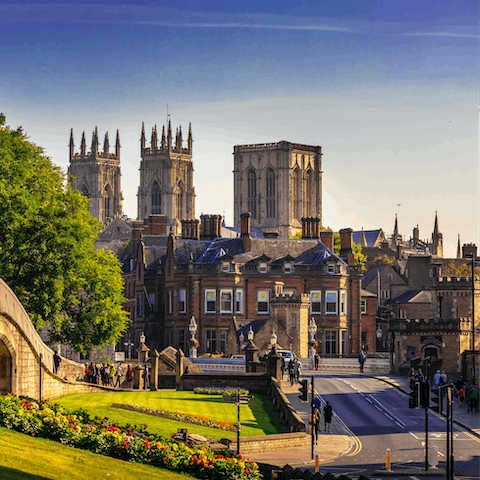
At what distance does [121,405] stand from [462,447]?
1531 cm

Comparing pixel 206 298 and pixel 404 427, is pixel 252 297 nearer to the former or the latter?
pixel 206 298

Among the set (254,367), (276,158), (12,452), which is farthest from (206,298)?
(276,158)

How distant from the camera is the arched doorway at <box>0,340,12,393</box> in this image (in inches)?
1391

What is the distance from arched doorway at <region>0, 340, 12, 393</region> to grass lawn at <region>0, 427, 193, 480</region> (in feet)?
21.0

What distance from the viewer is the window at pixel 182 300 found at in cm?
8794

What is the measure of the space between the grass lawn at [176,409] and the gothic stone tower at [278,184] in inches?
5254

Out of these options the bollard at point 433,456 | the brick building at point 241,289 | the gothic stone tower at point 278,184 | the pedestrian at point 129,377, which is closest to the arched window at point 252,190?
the gothic stone tower at point 278,184

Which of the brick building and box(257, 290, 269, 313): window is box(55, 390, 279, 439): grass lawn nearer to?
the brick building

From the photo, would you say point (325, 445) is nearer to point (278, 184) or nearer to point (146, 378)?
point (146, 378)

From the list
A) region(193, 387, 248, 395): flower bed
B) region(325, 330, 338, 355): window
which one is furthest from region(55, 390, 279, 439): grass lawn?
region(325, 330, 338, 355): window

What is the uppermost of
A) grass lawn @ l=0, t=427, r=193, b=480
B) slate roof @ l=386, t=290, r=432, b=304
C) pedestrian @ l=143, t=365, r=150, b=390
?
slate roof @ l=386, t=290, r=432, b=304

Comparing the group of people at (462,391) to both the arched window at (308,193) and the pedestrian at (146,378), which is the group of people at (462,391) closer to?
the pedestrian at (146,378)

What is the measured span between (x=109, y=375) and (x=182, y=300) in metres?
32.8

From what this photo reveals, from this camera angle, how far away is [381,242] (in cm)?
17150
